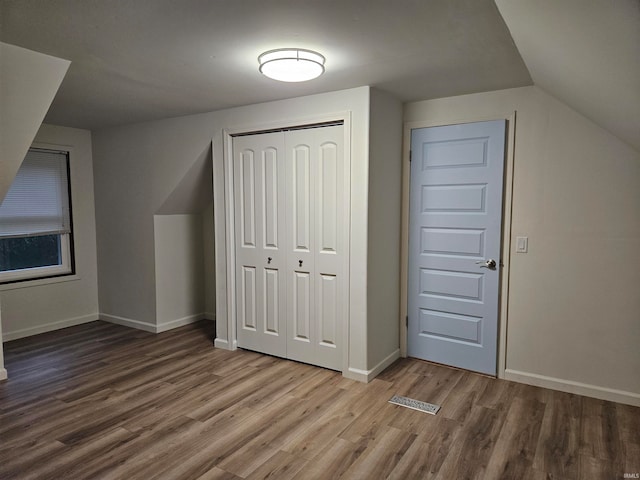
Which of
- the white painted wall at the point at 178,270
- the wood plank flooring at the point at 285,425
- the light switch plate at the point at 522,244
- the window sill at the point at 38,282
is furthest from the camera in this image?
the white painted wall at the point at 178,270

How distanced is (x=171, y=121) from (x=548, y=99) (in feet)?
10.8

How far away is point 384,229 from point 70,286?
366 centimetres

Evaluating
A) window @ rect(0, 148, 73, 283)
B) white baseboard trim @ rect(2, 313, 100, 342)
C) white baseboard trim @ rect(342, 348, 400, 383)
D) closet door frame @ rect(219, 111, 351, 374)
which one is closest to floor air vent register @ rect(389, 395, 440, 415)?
white baseboard trim @ rect(342, 348, 400, 383)

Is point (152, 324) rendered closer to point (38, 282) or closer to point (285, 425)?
point (38, 282)

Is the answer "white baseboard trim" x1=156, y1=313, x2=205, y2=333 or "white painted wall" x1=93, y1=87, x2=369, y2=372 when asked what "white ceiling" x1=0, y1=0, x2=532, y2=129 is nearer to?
"white painted wall" x1=93, y1=87, x2=369, y2=372

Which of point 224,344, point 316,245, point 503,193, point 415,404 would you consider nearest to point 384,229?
point 316,245

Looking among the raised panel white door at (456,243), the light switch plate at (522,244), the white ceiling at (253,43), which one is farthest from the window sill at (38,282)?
the light switch plate at (522,244)

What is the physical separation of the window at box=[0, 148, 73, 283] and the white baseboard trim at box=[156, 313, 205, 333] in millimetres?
1288

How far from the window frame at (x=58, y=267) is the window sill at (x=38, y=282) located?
0.05 feet

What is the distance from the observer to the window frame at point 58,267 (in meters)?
4.31

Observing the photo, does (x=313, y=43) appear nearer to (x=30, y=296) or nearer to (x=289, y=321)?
(x=289, y=321)

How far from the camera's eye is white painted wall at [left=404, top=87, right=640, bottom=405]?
281 cm

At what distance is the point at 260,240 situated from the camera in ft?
12.3

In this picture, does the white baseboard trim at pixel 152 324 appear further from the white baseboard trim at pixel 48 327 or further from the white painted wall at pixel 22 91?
the white painted wall at pixel 22 91
